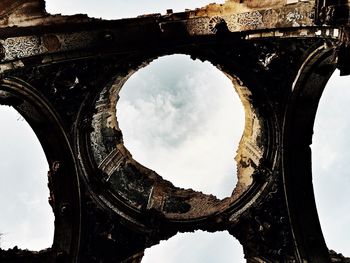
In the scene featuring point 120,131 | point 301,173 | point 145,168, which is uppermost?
point 120,131

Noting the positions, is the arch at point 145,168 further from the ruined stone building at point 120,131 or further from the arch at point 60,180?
the arch at point 60,180

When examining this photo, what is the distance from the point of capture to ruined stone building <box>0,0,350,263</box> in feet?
33.4

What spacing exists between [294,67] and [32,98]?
17.7 ft

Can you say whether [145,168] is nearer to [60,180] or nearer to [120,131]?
[120,131]

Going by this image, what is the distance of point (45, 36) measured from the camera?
10.2 m

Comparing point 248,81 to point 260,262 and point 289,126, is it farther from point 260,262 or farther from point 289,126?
point 260,262

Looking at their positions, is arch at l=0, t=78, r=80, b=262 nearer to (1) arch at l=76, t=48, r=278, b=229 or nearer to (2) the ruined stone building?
(2) the ruined stone building

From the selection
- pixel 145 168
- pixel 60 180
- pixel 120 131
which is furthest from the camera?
pixel 145 168

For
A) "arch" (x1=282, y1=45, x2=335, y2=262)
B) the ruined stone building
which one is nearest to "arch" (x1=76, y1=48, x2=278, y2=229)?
the ruined stone building

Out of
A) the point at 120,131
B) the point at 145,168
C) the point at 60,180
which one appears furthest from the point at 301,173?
the point at 60,180

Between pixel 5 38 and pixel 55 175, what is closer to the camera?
pixel 5 38

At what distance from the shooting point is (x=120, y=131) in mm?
14242

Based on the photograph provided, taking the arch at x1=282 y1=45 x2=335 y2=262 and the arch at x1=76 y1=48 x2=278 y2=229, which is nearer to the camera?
the arch at x1=282 y1=45 x2=335 y2=262

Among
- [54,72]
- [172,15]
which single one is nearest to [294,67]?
[172,15]
